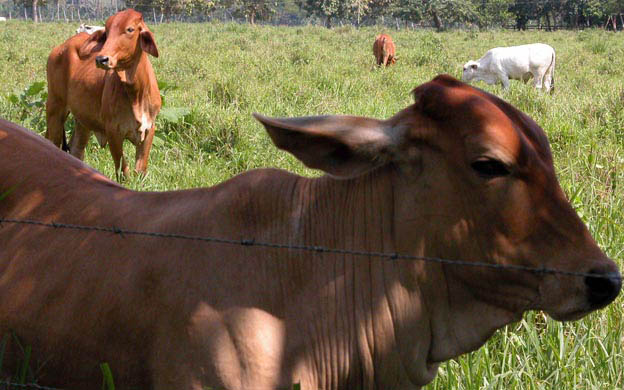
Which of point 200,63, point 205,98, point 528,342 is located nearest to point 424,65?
point 200,63

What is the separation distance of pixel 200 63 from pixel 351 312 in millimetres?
11442

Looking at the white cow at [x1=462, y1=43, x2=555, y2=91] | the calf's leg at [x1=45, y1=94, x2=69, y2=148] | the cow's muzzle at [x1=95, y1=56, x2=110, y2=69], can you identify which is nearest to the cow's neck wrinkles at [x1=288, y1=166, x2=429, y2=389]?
the cow's muzzle at [x1=95, y1=56, x2=110, y2=69]

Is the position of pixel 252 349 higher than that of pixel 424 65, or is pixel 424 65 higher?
pixel 252 349

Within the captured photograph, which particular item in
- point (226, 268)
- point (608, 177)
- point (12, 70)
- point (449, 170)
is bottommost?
point (12, 70)

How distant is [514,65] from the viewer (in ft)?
55.5

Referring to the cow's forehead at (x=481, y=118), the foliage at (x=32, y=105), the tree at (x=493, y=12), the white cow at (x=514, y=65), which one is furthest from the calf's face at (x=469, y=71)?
the tree at (x=493, y=12)

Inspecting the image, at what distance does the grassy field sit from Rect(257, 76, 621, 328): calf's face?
2.72 ft

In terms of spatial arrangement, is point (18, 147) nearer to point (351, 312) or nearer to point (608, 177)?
point (351, 312)

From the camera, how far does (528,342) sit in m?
3.03

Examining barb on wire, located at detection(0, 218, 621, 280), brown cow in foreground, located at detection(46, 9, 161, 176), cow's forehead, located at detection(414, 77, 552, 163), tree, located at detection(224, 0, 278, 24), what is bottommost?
tree, located at detection(224, 0, 278, 24)

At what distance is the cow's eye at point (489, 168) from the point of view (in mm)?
1943

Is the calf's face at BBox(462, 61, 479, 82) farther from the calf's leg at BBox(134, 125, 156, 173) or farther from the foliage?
the calf's leg at BBox(134, 125, 156, 173)

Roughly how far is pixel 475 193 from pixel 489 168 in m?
0.07

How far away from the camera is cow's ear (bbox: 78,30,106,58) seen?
6828 millimetres
